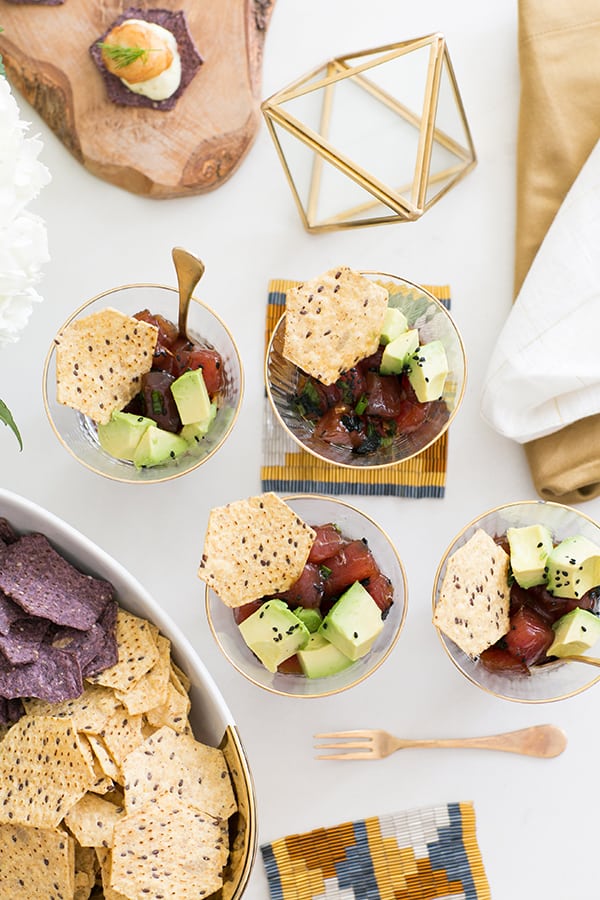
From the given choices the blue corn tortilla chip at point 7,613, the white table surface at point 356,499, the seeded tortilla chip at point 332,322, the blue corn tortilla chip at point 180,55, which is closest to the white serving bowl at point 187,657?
the blue corn tortilla chip at point 7,613

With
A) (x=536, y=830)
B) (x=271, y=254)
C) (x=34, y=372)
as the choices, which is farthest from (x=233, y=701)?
(x=271, y=254)

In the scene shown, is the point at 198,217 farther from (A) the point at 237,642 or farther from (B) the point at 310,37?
(A) the point at 237,642

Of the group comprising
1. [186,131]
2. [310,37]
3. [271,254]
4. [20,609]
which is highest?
[310,37]

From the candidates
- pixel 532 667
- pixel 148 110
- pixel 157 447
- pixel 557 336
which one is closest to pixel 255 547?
pixel 157 447

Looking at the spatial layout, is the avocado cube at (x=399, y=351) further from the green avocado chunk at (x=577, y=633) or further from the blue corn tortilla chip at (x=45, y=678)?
the blue corn tortilla chip at (x=45, y=678)

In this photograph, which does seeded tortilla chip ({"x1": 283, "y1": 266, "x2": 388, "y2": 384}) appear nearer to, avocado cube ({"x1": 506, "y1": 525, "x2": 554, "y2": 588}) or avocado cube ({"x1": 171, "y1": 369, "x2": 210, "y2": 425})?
avocado cube ({"x1": 171, "y1": 369, "x2": 210, "y2": 425})

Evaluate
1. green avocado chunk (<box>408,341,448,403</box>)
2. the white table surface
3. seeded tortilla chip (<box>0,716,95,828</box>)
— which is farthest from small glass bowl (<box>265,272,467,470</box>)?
seeded tortilla chip (<box>0,716,95,828</box>)
